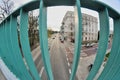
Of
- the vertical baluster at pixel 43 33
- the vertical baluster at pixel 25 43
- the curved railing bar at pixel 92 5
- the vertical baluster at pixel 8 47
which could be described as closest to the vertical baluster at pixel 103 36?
the curved railing bar at pixel 92 5

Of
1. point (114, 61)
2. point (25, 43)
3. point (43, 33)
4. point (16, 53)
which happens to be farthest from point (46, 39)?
point (114, 61)

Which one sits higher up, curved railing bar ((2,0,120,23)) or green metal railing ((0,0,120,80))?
curved railing bar ((2,0,120,23))

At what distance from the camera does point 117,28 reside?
659 centimetres

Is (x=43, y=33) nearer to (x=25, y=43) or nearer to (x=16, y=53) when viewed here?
(x=25, y=43)

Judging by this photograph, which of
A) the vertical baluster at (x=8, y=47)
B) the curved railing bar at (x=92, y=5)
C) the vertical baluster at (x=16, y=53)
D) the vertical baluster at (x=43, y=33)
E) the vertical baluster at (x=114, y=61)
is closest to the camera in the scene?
the vertical baluster at (x=43, y=33)

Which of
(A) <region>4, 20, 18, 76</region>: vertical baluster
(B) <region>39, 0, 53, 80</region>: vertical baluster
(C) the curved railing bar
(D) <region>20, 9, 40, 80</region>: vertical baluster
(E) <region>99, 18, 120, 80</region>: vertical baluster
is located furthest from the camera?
(A) <region>4, 20, 18, 76</region>: vertical baluster

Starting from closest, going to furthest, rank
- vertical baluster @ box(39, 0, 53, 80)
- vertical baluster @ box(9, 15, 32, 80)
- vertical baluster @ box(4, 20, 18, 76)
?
vertical baluster @ box(39, 0, 53, 80)
vertical baluster @ box(9, 15, 32, 80)
vertical baluster @ box(4, 20, 18, 76)

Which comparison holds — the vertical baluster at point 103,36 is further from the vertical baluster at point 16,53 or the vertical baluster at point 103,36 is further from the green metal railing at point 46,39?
the vertical baluster at point 16,53

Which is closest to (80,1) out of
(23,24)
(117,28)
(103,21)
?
(103,21)

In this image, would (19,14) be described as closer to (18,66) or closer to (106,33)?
(18,66)

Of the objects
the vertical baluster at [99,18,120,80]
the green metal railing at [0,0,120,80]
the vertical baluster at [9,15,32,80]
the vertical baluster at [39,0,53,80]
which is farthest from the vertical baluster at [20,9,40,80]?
the vertical baluster at [99,18,120,80]

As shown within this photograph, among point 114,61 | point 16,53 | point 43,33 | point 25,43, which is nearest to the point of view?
point 43,33

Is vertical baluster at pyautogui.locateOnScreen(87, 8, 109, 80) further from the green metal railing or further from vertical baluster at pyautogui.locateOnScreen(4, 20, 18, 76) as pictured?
vertical baluster at pyautogui.locateOnScreen(4, 20, 18, 76)

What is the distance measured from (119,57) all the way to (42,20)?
2.46 metres
